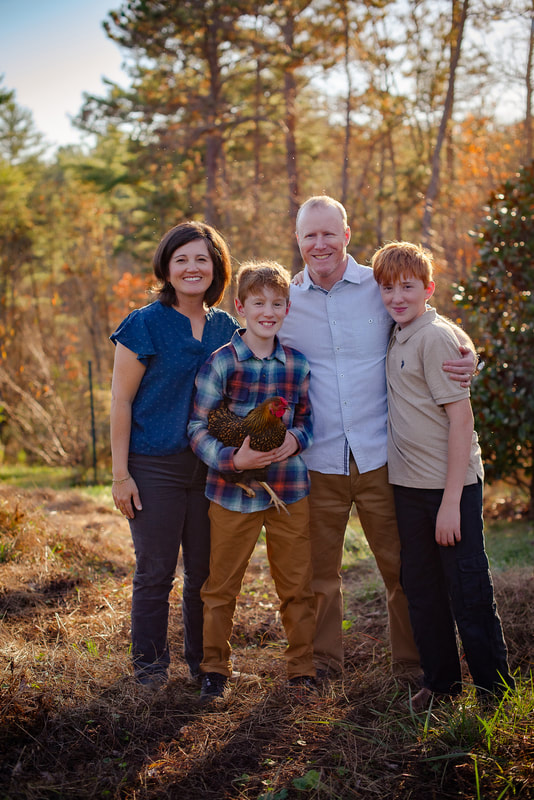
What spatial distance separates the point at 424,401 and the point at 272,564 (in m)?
1.11

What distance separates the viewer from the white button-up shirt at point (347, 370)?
3193 mm

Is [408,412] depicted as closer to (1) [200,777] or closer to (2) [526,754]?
(2) [526,754]

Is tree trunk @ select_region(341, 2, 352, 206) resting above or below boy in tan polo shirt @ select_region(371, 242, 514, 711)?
above

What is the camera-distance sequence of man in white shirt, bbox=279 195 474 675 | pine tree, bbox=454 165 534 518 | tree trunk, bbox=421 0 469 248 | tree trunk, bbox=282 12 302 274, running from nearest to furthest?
1. man in white shirt, bbox=279 195 474 675
2. pine tree, bbox=454 165 534 518
3. tree trunk, bbox=421 0 469 248
4. tree trunk, bbox=282 12 302 274

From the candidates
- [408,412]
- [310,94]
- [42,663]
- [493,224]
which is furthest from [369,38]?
[42,663]

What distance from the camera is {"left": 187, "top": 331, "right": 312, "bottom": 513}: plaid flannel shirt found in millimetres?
2990

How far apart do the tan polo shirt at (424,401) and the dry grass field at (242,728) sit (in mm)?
987

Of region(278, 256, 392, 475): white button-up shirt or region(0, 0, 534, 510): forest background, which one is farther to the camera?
region(0, 0, 534, 510): forest background

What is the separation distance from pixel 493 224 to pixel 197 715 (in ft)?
18.5

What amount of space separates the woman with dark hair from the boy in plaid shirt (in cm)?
14

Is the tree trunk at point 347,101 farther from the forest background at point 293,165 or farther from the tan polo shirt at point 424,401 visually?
the tan polo shirt at point 424,401

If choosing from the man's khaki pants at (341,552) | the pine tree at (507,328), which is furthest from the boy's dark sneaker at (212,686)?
the pine tree at (507,328)

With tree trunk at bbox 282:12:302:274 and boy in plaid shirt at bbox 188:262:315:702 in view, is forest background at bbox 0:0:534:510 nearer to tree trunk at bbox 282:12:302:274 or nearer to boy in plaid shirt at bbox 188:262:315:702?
tree trunk at bbox 282:12:302:274

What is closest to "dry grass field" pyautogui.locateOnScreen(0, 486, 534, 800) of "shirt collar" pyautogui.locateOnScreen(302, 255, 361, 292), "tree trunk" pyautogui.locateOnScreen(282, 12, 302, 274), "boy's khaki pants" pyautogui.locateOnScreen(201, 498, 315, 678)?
"boy's khaki pants" pyautogui.locateOnScreen(201, 498, 315, 678)
